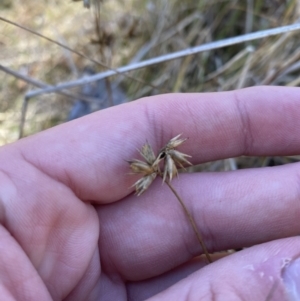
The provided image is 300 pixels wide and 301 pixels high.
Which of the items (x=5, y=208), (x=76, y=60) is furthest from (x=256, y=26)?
(x=5, y=208)

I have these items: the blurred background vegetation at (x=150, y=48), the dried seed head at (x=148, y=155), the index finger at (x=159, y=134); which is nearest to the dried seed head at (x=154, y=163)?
the dried seed head at (x=148, y=155)

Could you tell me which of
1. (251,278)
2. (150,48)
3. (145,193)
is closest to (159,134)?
(145,193)

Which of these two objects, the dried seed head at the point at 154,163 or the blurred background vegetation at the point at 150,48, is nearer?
the dried seed head at the point at 154,163

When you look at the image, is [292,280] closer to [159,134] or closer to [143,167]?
[143,167]

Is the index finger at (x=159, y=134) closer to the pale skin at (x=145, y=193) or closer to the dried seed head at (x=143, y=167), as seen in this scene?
the pale skin at (x=145, y=193)

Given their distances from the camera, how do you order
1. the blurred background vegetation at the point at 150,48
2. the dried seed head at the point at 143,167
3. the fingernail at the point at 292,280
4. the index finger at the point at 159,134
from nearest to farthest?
the fingernail at the point at 292,280 → the dried seed head at the point at 143,167 → the index finger at the point at 159,134 → the blurred background vegetation at the point at 150,48

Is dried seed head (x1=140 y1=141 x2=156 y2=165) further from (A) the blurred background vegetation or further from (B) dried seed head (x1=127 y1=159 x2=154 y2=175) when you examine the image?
(A) the blurred background vegetation

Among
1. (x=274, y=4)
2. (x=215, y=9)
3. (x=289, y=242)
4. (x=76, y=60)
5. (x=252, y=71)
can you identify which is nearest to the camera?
(x=289, y=242)

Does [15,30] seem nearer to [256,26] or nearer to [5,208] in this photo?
[256,26]
